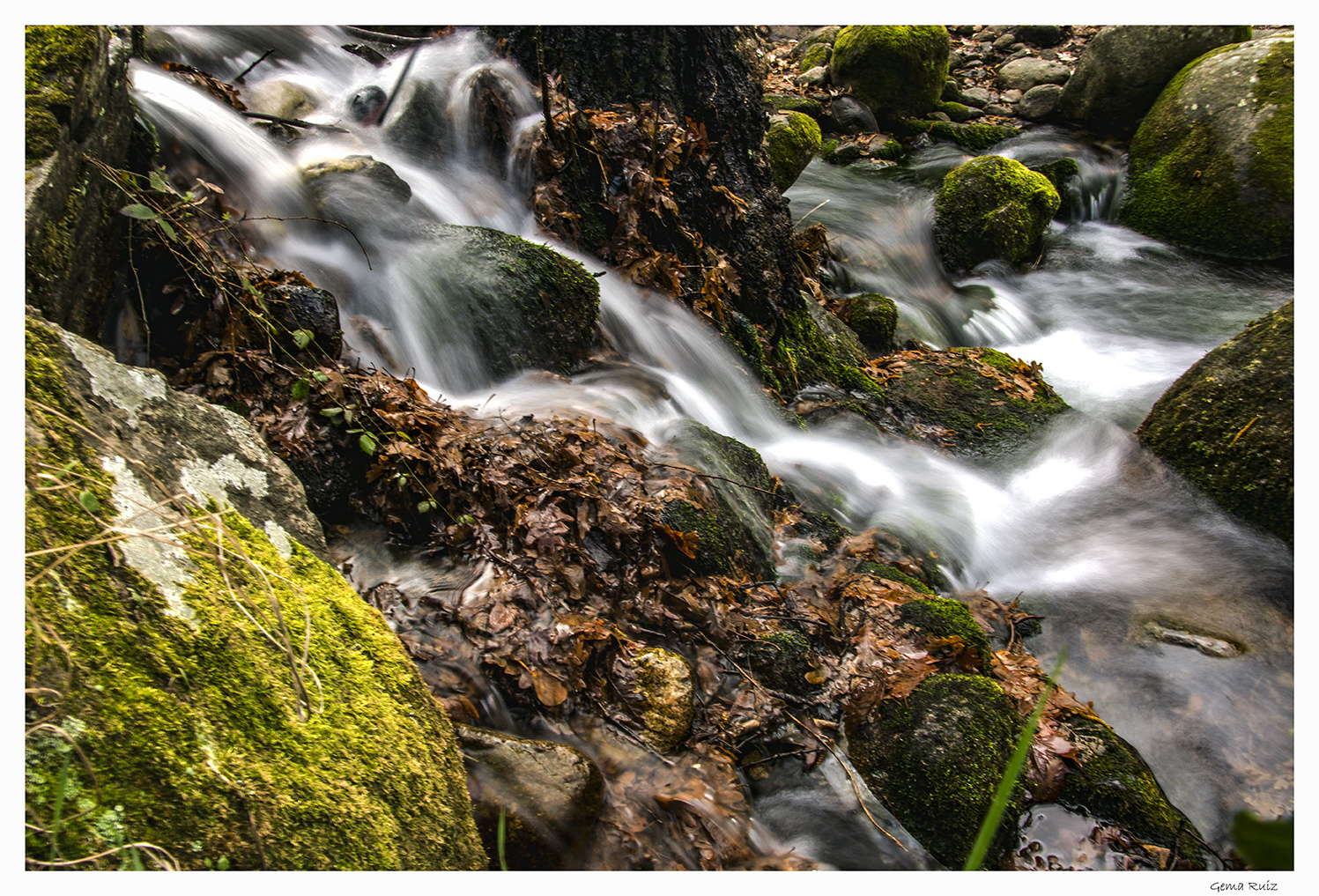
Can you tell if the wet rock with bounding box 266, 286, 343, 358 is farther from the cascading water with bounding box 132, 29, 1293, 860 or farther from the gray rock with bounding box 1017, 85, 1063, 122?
the gray rock with bounding box 1017, 85, 1063, 122

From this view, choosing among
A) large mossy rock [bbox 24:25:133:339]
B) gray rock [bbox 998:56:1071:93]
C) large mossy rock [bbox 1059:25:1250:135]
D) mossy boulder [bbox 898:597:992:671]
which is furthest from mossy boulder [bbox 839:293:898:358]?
gray rock [bbox 998:56:1071:93]

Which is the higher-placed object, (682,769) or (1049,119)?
(1049,119)

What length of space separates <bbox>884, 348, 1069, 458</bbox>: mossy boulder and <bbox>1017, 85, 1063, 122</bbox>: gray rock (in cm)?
739

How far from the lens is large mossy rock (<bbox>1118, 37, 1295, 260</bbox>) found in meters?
9.32

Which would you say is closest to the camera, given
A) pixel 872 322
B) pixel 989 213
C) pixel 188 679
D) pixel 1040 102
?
pixel 188 679

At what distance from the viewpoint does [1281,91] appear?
924 centimetres

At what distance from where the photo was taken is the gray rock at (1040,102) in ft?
40.2

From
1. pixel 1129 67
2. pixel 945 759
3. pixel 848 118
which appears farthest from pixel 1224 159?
pixel 945 759

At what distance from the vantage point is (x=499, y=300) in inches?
189

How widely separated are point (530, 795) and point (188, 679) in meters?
1.16

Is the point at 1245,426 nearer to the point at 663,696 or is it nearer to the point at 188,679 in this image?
the point at 663,696

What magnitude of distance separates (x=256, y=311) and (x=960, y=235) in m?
8.68
